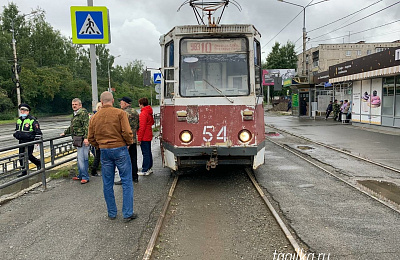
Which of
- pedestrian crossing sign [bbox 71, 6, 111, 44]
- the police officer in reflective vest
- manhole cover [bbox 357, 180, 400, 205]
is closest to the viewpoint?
manhole cover [bbox 357, 180, 400, 205]

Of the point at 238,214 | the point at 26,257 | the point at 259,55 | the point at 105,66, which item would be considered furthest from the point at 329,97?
the point at 105,66

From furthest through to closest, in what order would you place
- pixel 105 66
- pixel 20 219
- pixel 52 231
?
pixel 105 66, pixel 20 219, pixel 52 231

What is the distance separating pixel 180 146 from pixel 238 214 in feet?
5.83

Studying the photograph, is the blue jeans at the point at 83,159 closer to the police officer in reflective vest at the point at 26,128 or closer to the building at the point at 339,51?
the police officer in reflective vest at the point at 26,128

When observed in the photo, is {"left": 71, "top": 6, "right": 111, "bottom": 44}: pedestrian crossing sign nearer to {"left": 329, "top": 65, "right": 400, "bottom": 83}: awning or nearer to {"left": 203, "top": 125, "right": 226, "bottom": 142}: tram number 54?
{"left": 203, "top": 125, "right": 226, "bottom": 142}: tram number 54

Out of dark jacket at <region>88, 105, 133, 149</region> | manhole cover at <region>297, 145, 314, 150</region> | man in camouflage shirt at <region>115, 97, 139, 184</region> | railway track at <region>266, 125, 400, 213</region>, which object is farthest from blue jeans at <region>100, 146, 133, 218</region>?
manhole cover at <region>297, 145, 314, 150</region>

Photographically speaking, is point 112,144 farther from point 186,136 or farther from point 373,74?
point 373,74

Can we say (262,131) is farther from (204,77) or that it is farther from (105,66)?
(105,66)

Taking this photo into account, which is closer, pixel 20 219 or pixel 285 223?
pixel 285 223

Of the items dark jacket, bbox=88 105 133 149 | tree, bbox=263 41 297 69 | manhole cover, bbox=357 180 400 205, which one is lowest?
manhole cover, bbox=357 180 400 205

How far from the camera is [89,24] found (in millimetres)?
8102

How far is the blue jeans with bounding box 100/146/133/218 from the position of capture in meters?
4.88

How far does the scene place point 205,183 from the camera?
718 centimetres

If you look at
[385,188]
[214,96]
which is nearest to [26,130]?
[214,96]
